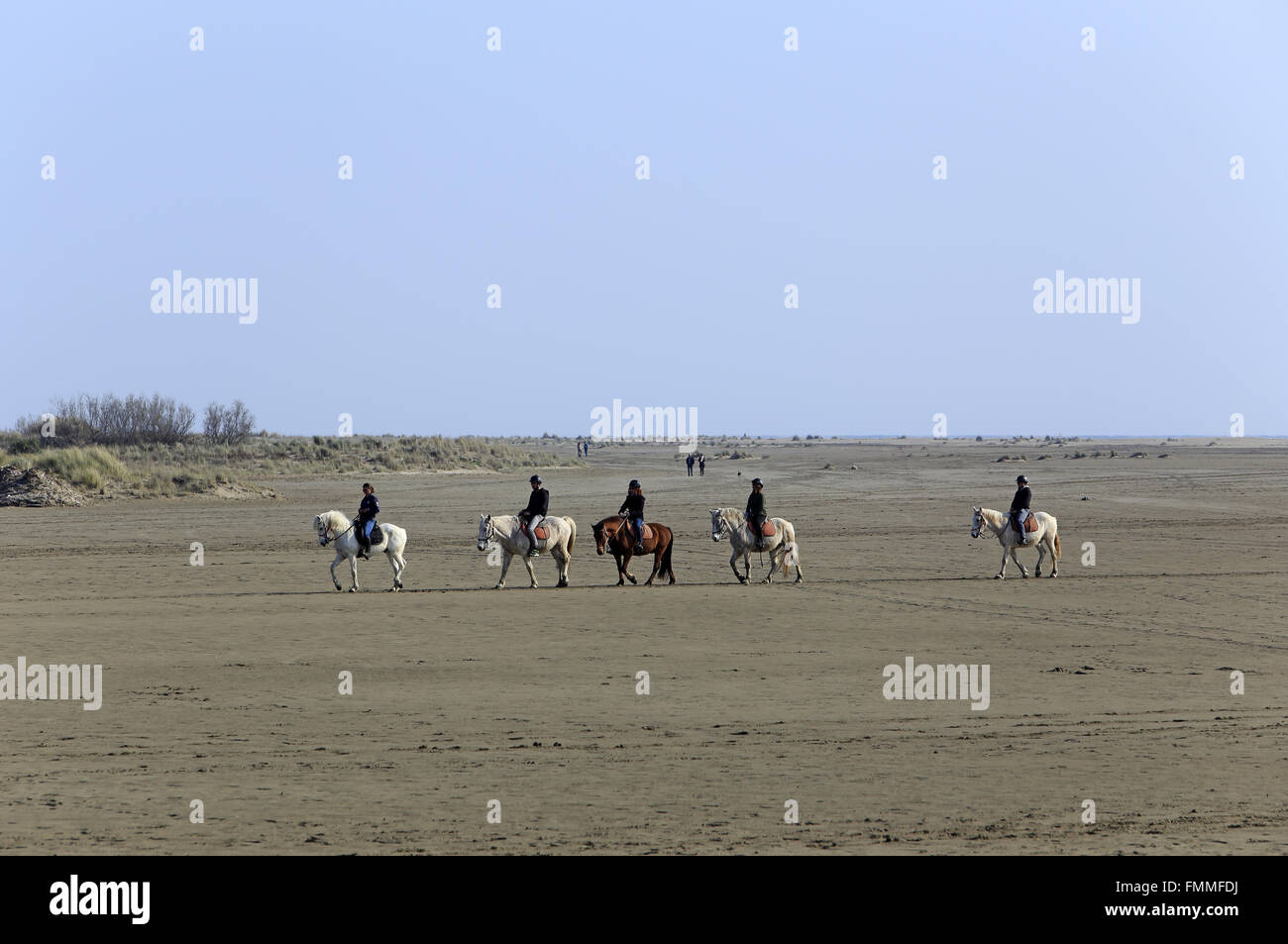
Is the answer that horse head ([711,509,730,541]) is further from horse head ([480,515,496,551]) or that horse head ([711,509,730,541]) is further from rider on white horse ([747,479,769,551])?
horse head ([480,515,496,551])

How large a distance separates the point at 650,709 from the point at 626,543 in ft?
37.2

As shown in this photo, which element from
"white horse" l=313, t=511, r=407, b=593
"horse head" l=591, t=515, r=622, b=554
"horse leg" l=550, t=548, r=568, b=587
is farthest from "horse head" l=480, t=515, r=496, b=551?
"horse head" l=591, t=515, r=622, b=554

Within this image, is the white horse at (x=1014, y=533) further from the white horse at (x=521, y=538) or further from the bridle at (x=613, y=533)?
the white horse at (x=521, y=538)

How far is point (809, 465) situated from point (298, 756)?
8265 cm

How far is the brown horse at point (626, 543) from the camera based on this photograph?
24.9 meters

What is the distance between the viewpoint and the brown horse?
24859 millimetres

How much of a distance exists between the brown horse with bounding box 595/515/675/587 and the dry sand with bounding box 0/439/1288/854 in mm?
827

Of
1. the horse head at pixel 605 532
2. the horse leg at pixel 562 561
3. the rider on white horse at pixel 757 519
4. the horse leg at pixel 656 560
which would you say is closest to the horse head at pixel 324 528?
the horse leg at pixel 562 561

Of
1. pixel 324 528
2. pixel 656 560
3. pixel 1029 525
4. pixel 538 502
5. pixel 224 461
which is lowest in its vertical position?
pixel 656 560

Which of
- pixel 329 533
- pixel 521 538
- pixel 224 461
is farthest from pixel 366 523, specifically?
pixel 224 461

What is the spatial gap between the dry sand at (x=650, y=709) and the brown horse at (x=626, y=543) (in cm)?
83

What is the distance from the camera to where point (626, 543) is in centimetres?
2484

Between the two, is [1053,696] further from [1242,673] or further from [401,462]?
[401,462]

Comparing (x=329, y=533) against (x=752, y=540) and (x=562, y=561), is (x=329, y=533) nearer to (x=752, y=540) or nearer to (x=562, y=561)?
(x=562, y=561)
